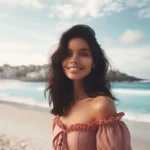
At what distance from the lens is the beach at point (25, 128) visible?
230cm

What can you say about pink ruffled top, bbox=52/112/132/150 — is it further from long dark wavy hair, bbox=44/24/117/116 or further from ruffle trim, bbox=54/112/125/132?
long dark wavy hair, bbox=44/24/117/116

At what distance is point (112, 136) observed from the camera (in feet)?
2.74

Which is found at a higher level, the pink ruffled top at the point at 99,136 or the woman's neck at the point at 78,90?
the woman's neck at the point at 78,90

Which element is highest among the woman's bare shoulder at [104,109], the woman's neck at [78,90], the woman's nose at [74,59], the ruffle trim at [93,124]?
the woman's nose at [74,59]

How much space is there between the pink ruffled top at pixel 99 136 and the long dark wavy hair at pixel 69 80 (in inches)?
4.1

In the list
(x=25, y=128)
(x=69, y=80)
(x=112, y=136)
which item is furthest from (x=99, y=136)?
(x=25, y=128)

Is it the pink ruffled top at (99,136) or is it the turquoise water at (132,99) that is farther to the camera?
the turquoise water at (132,99)

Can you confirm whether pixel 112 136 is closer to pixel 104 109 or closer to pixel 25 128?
pixel 104 109

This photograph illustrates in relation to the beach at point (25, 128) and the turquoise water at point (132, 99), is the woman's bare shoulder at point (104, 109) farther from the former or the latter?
the beach at point (25, 128)

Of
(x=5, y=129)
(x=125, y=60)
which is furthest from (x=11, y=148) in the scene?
(x=125, y=60)

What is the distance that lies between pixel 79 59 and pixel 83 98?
0.45 ft

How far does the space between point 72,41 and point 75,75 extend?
0.11 m

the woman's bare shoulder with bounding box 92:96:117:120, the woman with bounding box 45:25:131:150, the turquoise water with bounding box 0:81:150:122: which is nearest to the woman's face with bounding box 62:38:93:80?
the woman with bounding box 45:25:131:150

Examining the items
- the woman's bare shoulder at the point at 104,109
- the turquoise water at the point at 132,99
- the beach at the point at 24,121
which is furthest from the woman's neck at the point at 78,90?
the beach at the point at 24,121
